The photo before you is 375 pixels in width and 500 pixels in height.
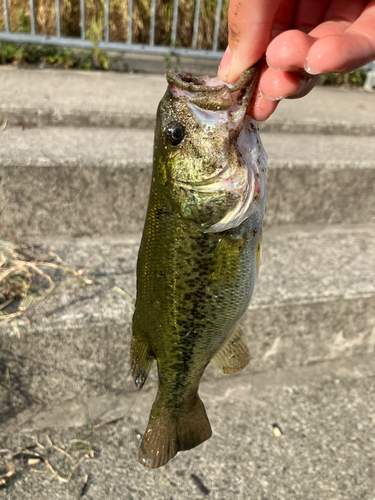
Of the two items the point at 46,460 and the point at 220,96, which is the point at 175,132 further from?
the point at 46,460

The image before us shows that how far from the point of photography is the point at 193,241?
1.35 meters

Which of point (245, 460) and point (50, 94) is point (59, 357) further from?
point (50, 94)

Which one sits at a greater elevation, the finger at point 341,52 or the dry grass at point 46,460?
the finger at point 341,52

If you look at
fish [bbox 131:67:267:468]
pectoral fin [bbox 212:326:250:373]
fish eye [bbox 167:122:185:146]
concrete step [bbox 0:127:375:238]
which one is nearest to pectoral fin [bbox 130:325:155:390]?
fish [bbox 131:67:267:468]

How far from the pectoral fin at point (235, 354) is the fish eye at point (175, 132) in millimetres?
727

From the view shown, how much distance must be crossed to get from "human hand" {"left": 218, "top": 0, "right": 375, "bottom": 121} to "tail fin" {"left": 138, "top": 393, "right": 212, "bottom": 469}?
3.39 feet

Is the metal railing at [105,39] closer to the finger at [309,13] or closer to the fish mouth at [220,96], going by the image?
the finger at [309,13]

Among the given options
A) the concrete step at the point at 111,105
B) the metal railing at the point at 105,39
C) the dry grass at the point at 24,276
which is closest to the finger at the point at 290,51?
the dry grass at the point at 24,276

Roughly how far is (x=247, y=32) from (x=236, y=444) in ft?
6.01

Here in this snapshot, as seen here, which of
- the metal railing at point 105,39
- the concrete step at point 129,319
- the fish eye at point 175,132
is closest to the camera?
the fish eye at point 175,132

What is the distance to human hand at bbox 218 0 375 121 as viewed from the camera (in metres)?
1.02

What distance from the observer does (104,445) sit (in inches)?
82.7

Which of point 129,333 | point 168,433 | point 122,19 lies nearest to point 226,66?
point 168,433

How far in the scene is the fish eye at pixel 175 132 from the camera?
1.25 m
